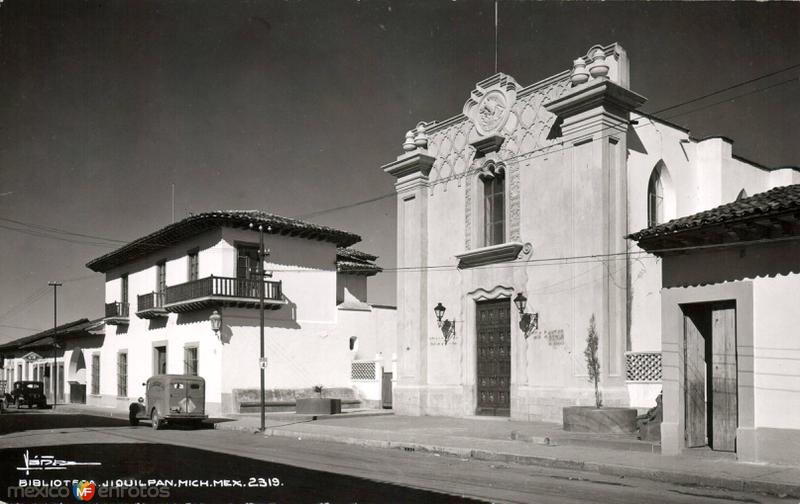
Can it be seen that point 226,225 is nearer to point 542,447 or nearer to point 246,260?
point 246,260

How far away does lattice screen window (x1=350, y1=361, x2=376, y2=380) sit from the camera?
3152 cm

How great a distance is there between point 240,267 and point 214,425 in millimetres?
7342

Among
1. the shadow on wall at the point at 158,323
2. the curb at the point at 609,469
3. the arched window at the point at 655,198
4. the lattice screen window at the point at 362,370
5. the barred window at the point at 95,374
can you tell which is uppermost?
the arched window at the point at 655,198

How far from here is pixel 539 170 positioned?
21109 millimetres

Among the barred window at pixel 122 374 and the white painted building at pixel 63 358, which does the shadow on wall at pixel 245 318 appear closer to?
the barred window at pixel 122 374

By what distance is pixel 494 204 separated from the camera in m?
23.0

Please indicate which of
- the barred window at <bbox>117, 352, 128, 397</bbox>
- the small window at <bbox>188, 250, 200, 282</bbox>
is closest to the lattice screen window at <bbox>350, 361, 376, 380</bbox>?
the small window at <bbox>188, 250, 200, 282</bbox>

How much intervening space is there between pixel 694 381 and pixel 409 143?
13.9 metres

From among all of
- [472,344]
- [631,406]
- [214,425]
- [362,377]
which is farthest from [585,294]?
[362,377]

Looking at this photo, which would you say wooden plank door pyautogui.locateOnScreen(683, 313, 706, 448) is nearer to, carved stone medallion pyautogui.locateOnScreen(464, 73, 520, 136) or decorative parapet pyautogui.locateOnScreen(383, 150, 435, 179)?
carved stone medallion pyautogui.locateOnScreen(464, 73, 520, 136)

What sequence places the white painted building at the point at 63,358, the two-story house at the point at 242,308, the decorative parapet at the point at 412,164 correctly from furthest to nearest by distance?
the white painted building at the point at 63,358, the two-story house at the point at 242,308, the decorative parapet at the point at 412,164

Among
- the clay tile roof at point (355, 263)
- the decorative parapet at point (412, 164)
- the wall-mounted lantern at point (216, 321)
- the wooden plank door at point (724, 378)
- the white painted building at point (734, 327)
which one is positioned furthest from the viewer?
the clay tile roof at point (355, 263)

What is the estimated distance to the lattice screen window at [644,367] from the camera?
1848 centimetres
